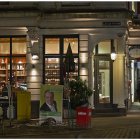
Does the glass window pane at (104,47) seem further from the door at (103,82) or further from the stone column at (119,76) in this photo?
the stone column at (119,76)

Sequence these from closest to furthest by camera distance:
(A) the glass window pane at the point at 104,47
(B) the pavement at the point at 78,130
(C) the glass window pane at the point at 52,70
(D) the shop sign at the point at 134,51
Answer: (B) the pavement at the point at 78,130 < (C) the glass window pane at the point at 52,70 < (A) the glass window pane at the point at 104,47 < (D) the shop sign at the point at 134,51

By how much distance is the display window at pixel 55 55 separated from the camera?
2861 cm

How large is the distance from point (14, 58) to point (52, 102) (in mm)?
7321

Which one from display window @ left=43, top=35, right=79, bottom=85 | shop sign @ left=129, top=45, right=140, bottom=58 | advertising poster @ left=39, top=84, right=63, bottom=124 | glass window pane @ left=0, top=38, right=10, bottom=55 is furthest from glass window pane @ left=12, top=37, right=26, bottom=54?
shop sign @ left=129, top=45, right=140, bottom=58

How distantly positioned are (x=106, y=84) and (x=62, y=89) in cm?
735

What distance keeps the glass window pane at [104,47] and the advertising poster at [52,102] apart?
7.72 meters

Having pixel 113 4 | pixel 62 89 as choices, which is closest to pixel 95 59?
pixel 113 4

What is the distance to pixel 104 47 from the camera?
2942cm

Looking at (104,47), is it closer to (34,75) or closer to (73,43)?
(73,43)

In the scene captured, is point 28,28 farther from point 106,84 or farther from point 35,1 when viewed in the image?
point 106,84

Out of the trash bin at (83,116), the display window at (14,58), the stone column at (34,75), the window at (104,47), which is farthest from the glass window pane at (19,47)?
the trash bin at (83,116)

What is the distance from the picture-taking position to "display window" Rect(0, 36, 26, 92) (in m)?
28.9

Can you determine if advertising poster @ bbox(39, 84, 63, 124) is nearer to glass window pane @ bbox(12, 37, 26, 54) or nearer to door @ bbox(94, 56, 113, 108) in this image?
glass window pane @ bbox(12, 37, 26, 54)

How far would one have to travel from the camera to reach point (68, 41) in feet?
94.1
